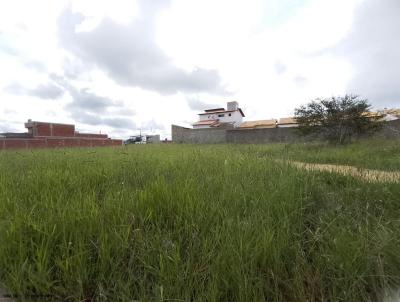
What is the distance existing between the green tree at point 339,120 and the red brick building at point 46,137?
949 inches

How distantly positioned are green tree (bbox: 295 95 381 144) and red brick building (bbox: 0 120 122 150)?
24.1 metres

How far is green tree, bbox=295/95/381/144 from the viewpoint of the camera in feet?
37.3

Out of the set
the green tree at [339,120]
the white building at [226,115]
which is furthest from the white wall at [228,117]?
the green tree at [339,120]

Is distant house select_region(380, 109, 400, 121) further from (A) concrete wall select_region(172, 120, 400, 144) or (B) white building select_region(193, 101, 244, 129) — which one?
(B) white building select_region(193, 101, 244, 129)

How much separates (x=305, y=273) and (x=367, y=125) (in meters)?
12.1

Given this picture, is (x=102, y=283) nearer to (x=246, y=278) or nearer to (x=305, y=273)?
(x=246, y=278)

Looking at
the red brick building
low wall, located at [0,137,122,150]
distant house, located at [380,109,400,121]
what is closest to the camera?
distant house, located at [380,109,400,121]

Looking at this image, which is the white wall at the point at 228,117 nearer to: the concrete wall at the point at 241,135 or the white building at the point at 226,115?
the white building at the point at 226,115

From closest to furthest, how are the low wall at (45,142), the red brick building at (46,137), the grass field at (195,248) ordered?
the grass field at (195,248) → the low wall at (45,142) → the red brick building at (46,137)

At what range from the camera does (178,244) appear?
1.75m

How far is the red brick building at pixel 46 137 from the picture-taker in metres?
26.2

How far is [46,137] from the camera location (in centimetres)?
3125

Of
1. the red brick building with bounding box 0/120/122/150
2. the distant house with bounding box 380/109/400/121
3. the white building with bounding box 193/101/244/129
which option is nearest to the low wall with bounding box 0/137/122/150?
the red brick building with bounding box 0/120/122/150

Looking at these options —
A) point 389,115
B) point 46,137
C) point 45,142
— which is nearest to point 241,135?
point 389,115
